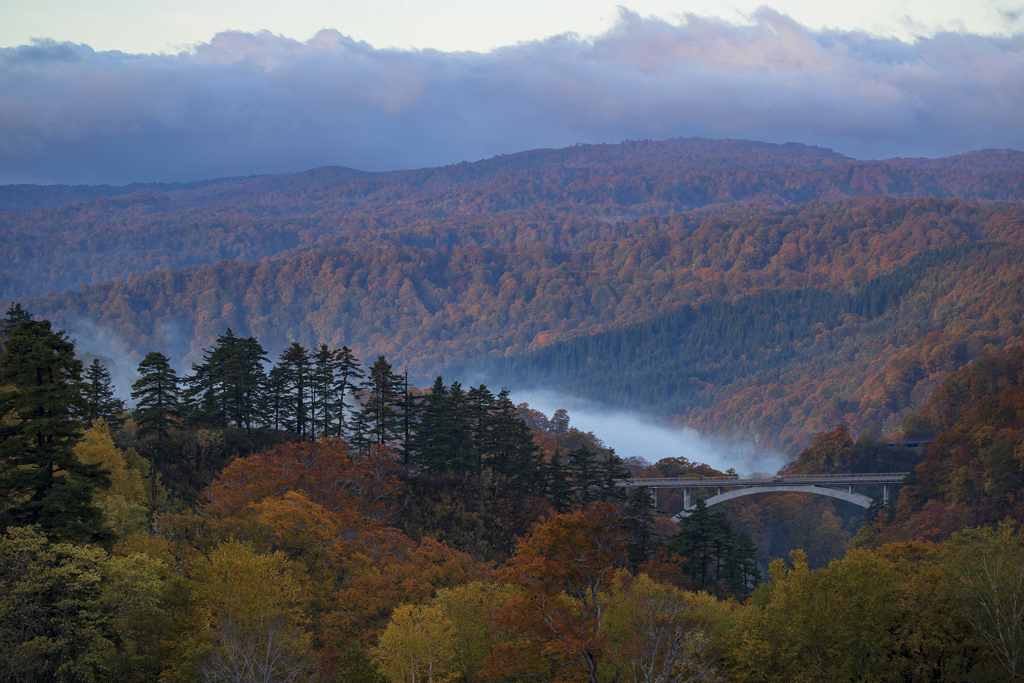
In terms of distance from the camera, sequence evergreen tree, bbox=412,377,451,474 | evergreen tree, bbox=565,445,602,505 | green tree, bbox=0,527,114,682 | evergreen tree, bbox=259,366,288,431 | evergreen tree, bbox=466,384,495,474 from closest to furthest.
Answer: green tree, bbox=0,527,114,682, evergreen tree, bbox=565,445,602,505, evergreen tree, bbox=412,377,451,474, evergreen tree, bbox=259,366,288,431, evergreen tree, bbox=466,384,495,474

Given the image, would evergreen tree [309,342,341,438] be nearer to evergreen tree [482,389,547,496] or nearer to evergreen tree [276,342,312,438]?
evergreen tree [276,342,312,438]

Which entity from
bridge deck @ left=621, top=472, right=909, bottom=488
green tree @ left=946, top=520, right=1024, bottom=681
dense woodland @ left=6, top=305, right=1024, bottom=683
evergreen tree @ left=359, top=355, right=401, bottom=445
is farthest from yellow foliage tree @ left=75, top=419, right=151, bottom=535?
bridge deck @ left=621, top=472, right=909, bottom=488

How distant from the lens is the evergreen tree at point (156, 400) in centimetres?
7769

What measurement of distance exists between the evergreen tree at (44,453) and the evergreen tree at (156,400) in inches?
1365

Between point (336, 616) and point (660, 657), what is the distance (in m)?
16.8

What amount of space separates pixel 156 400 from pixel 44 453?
41.0 m

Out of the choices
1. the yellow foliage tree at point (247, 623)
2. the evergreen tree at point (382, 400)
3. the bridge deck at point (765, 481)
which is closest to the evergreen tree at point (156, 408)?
the evergreen tree at point (382, 400)

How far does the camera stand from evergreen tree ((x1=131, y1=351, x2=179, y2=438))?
3059 inches

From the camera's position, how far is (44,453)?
135ft

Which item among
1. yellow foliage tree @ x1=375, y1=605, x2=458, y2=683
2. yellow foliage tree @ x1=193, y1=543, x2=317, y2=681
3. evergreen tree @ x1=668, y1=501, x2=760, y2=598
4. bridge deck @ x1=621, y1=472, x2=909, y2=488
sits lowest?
bridge deck @ x1=621, y1=472, x2=909, y2=488

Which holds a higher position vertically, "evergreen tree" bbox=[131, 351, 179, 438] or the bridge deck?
"evergreen tree" bbox=[131, 351, 179, 438]

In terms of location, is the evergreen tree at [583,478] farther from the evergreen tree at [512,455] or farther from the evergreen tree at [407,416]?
the evergreen tree at [407,416]

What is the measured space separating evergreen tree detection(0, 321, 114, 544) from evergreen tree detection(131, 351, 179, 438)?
34662mm

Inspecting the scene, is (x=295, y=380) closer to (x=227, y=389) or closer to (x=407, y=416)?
(x=227, y=389)
